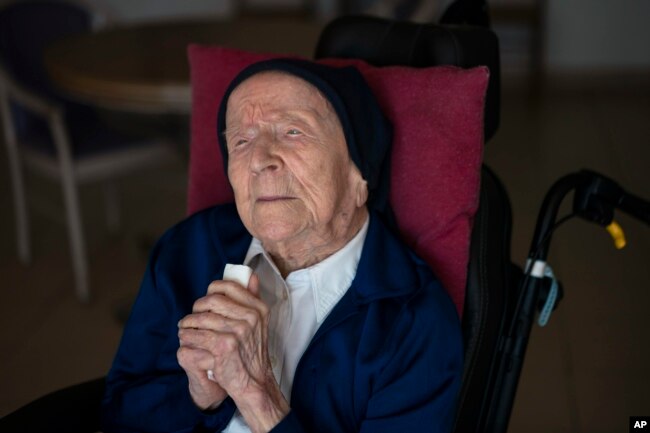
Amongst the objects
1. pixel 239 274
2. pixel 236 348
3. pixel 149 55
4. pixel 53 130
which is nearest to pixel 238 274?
pixel 239 274

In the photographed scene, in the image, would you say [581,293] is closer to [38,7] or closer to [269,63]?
[269,63]

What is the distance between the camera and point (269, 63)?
1407 millimetres

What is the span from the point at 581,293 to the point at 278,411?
205 centimetres

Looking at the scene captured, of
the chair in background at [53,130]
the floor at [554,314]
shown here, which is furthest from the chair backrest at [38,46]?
the floor at [554,314]

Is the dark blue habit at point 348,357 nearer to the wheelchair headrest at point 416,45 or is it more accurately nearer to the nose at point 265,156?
the nose at point 265,156

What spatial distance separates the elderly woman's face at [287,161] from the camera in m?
1.37

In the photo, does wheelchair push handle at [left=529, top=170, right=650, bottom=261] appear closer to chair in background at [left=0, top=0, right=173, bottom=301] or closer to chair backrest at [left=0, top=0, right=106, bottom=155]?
chair in background at [left=0, top=0, right=173, bottom=301]

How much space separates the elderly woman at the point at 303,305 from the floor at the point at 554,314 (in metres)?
1.22

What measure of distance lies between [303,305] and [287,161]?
0.82ft

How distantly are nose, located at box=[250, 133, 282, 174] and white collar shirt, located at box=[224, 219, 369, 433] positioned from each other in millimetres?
182

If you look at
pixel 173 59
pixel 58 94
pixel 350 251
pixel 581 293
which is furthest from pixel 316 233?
pixel 58 94

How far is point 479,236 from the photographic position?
61.6 inches

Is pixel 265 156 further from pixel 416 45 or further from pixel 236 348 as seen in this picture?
pixel 416 45

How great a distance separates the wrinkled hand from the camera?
127 centimetres
